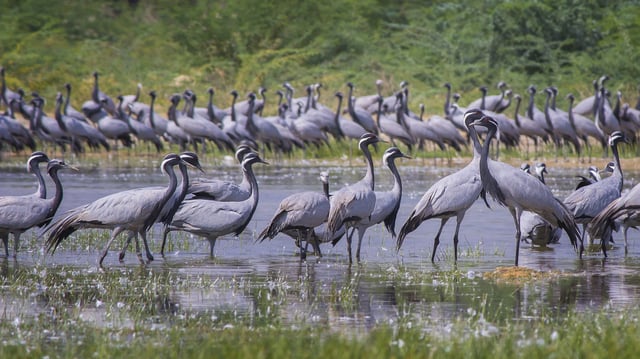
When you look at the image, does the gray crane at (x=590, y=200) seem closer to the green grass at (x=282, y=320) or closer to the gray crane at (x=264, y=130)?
the green grass at (x=282, y=320)

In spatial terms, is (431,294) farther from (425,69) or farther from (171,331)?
(425,69)

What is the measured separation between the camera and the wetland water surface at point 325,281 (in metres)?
8.69

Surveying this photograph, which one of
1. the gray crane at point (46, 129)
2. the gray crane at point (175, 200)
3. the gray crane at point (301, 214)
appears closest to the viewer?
the gray crane at point (301, 214)

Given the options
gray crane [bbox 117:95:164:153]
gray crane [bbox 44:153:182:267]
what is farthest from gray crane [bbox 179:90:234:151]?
gray crane [bbox 44:153:182:267]

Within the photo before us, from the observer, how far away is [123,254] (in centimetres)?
1173

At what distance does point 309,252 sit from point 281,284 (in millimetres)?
3008

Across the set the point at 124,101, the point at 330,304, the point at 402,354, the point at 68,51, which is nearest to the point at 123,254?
the point at 330,304

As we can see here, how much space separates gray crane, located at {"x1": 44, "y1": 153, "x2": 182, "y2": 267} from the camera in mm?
11477

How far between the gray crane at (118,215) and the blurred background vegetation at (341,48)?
81.7ft

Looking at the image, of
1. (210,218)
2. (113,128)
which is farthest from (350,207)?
(113,128)

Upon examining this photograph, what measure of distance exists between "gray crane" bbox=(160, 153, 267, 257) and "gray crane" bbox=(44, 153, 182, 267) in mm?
690

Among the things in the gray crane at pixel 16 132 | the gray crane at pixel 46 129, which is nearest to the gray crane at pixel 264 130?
the gray crane at pixel 46 129

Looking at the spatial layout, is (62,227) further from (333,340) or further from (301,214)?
(333,340)

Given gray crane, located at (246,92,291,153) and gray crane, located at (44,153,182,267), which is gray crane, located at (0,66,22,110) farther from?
gray crane, located at (44,153,182,267)
